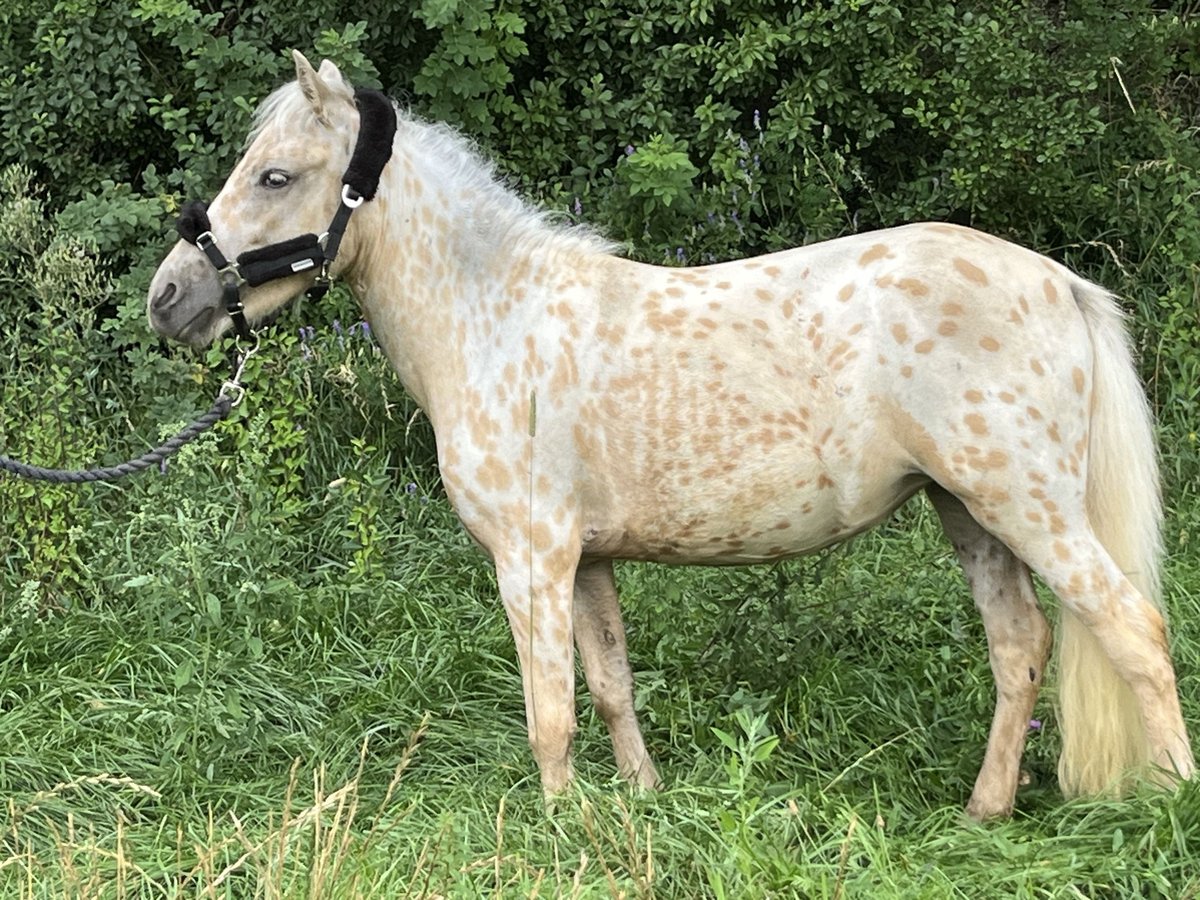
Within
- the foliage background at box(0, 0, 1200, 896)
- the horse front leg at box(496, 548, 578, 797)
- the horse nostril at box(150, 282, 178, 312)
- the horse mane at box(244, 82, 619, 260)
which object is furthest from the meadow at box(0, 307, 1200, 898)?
the horse mane at box(244, 82, 619, 260)

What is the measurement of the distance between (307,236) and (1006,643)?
217 cm

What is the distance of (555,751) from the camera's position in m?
3.97

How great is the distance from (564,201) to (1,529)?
2.83 m

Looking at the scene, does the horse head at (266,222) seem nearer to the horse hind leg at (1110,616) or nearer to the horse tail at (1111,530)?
the horse hind leg at (1110,616)

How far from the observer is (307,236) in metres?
3.93

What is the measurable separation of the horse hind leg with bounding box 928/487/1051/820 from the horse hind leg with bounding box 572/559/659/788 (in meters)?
0.93

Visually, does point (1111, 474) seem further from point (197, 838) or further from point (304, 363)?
point (304, 363)

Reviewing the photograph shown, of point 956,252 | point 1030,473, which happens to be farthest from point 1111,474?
point 956,252

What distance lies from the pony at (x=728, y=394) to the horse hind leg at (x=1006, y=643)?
0.02 metres

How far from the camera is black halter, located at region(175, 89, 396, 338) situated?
154 inches

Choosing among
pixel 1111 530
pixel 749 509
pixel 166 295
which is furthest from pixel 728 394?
pixel 166 295

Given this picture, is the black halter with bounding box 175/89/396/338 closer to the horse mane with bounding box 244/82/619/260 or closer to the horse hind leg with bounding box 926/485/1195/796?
the horse mane with bounding box 244/82/619/260

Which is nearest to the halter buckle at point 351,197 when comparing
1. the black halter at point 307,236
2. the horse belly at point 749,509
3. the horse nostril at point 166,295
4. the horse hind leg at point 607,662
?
the black halter at point 307,236

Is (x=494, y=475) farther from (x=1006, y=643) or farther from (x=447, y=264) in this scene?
(x=1006, y=643)
